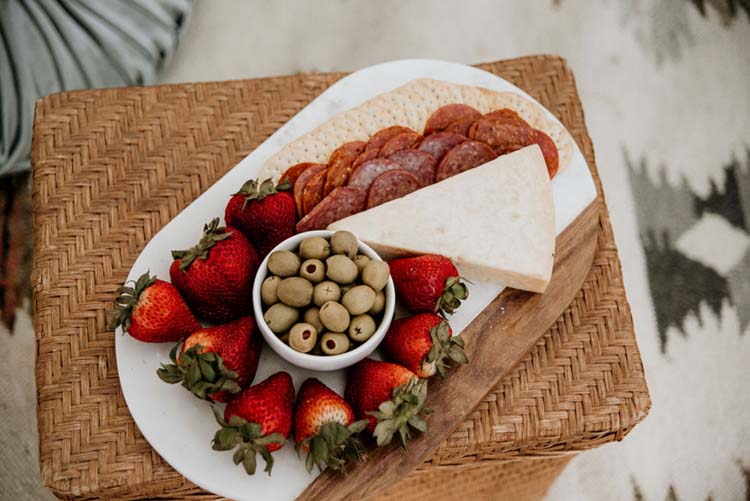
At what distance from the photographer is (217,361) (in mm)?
1005

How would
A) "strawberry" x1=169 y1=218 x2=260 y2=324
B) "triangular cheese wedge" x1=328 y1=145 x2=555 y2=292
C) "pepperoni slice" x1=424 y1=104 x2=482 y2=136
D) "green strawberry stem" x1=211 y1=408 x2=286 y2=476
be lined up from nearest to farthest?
"green strawberry stem" x1=211 y1=408 x2=286 y2=476, "strawberry" x1=169 y1=218 x2=260 y2=324, "triangular cheese wedge" x1=328 y1=145 x2=555 y2=292, "pepperoni slice" x1=424 y1=104 x2=482 y2=136

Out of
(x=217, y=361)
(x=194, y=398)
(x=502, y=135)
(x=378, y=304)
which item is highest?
(x=502, y=135)

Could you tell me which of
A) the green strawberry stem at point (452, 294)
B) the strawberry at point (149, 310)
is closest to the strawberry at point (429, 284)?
the green strawberry stem at point (452, 294)

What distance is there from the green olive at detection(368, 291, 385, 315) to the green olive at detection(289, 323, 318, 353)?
0.08m

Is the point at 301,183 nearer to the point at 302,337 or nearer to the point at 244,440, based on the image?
the point at 302,337

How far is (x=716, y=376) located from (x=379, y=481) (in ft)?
3.48

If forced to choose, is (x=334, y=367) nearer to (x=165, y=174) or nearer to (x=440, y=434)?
(x=440, y=434)

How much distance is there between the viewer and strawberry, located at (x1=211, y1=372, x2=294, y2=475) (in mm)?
964

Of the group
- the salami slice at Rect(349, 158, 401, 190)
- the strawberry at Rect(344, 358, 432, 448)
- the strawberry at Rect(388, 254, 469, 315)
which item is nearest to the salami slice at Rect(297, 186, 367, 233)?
the salami slice at Rect(349, 158, 401, 190)

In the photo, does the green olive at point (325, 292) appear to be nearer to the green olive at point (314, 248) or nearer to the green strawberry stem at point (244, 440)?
the green olive at point (314, 248)

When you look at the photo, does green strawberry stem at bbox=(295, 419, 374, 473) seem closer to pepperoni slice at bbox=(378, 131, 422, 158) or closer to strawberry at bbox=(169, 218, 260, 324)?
strawberry at bbox=(169, 218, 260, 324)

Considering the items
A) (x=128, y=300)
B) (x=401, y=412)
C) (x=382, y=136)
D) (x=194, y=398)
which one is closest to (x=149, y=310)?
(x=128, y=300)

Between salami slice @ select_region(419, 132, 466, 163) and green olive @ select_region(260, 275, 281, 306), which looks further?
salami slice @ select_region(419, 132, 466, 163)

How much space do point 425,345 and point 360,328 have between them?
0.11m
